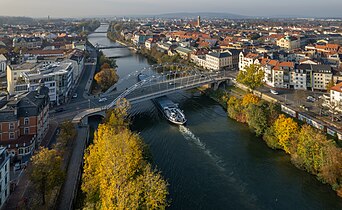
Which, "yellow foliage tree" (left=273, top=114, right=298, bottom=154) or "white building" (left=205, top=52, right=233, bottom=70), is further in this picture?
"white building" (left=205, top=52, right=233, bottom=70)

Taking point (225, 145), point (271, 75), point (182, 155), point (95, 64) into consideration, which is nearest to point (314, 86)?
point (271, 75)

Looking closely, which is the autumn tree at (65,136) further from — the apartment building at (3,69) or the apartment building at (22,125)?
the apartment building at (3,69)

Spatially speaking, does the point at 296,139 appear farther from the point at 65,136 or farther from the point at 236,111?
the point at 65,136

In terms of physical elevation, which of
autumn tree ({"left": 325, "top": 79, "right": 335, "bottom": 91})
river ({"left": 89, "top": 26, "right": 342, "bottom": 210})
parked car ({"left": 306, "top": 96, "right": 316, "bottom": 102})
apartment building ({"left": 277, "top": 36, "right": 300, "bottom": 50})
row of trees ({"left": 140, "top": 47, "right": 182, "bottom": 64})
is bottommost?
river ({"left": 89, "top": 26, "right": 342, "bottom": 210})

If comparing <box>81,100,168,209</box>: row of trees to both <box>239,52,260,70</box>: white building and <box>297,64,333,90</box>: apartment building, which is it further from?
<box>239,52,260,70</box>: white building

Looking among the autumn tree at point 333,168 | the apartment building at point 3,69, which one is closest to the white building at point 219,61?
the apartment building at point 3,69

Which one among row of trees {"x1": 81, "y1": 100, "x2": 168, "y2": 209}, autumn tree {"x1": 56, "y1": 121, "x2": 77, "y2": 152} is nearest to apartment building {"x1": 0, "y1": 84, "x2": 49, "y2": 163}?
autumn tree {"x1": 56, "y1": 121, "x2": 77, "y2": 152}

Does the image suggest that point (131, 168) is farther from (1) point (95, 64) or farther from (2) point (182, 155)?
(1) point (95, 64)

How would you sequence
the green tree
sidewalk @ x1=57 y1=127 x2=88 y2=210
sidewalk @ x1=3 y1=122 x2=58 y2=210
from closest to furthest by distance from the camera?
sidewalk @ x1=3 y1=122 x2=58 y2=210, sidewalk @ x1=57 y1=127 x2=88 y2=210, the green tree
